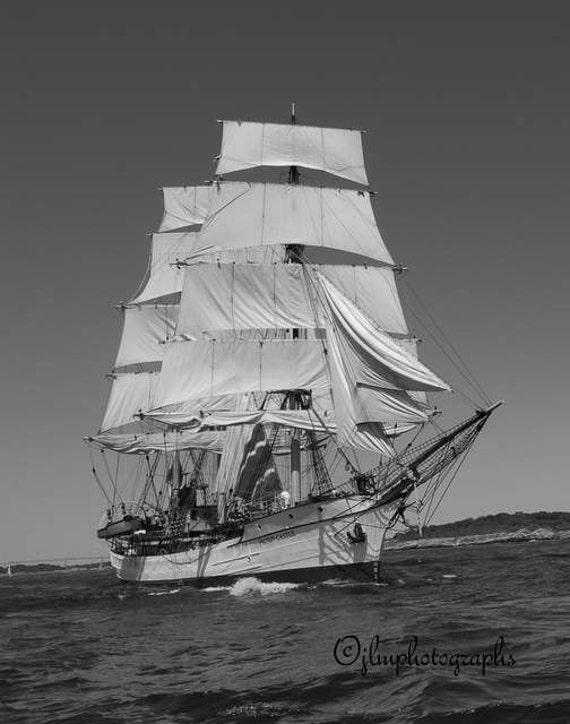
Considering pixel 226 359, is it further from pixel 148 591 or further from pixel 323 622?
pixel 323 622

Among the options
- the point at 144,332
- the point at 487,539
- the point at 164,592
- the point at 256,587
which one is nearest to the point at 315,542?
the point at 256,587

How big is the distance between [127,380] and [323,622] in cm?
5401

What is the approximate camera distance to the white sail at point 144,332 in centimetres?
7938

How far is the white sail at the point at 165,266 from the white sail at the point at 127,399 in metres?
7.63

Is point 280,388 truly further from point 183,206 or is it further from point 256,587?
point 183,206

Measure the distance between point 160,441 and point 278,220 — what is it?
79.7 feet

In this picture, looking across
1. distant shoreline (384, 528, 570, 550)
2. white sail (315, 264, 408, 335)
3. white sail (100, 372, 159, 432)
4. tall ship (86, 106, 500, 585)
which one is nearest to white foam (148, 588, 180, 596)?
tall ship (86, 106, 500, 585)

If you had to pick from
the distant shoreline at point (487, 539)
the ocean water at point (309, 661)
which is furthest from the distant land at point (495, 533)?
the ocean water at point (309, 661)

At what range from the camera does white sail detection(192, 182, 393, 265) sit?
59969 mm

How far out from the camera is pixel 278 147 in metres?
64.4

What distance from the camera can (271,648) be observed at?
22703mm

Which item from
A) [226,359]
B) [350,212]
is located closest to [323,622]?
[226,359]

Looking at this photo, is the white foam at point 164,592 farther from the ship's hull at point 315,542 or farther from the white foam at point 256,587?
the white foam at point 256,587

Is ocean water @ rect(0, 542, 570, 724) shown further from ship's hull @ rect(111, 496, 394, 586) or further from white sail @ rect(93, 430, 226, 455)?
white sail @ rect(93, 430, 226, 455)
